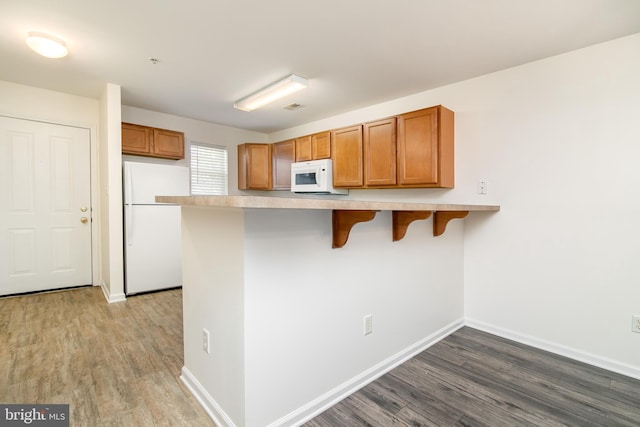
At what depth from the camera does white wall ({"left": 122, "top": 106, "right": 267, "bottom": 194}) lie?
4039 millimetres

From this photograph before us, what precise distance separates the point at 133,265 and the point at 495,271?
385 cm

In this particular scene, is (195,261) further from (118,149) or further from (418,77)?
(418,77)

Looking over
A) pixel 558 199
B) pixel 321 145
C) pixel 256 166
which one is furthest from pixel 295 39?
pixel 256 166

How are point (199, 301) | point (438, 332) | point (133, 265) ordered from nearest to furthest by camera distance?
point (199, 301)
point (438, 332)
point (133, 265)

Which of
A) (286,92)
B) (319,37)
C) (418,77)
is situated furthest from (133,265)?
(418,77)

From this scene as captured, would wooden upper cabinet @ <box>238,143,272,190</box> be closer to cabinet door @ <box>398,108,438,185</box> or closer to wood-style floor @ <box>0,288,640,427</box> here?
cabinet door @ <box>398,108,438,185</box>

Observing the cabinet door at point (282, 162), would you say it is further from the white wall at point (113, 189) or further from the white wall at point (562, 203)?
the white wall at point (562, 203)

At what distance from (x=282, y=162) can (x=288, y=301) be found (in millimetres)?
3544

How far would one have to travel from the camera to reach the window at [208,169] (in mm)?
4684

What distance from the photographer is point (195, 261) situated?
166 centimetres

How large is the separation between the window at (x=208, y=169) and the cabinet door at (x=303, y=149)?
139 centimetres

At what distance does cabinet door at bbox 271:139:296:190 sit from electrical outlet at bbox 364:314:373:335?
301 centimetres

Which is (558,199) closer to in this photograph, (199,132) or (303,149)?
(303,149)

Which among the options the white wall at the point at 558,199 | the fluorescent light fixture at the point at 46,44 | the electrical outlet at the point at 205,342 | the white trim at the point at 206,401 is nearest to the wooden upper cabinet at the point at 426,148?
the white wall at the point at 558,199
